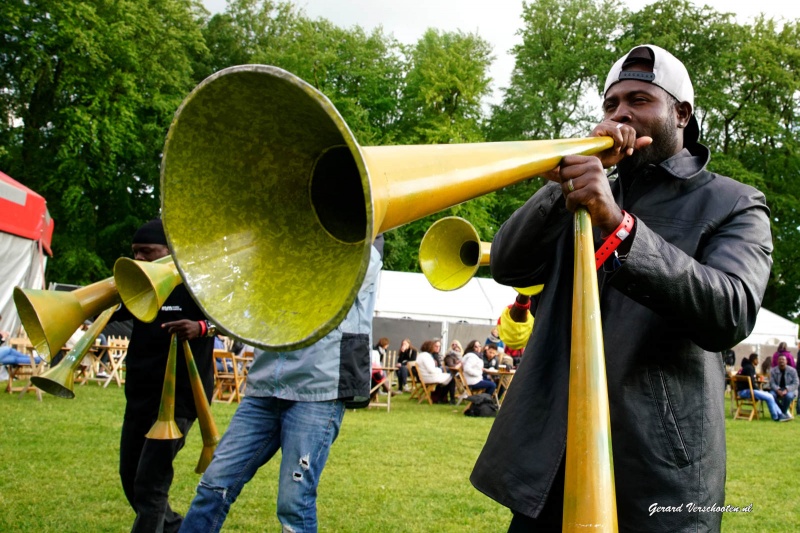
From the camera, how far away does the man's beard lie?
2002 millimetres

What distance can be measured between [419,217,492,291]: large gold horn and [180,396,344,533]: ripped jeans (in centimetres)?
85

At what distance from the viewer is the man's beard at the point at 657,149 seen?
2.00 m

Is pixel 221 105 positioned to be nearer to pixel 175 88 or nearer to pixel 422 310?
pixel 422 310

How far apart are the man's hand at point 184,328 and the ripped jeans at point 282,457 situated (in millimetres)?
579

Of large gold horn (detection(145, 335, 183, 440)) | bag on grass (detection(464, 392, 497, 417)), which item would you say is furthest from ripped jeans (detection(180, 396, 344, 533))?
bag on grass (detection(464, 392, 497, 417))

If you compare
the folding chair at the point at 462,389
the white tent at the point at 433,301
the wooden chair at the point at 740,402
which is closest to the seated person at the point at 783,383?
the wooden chair at the point at 740,402

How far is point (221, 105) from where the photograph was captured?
5.06 ft

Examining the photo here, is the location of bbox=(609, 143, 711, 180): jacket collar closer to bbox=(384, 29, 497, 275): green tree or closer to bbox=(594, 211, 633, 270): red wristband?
bbox=(594, 211, 633, 270): red wristband

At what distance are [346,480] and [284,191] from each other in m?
5.39

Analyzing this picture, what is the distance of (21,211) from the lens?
14.2 metres

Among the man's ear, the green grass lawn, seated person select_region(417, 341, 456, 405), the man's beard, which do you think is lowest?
the green grass lawn

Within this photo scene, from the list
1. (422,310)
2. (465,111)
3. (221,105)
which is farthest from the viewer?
(465,111)

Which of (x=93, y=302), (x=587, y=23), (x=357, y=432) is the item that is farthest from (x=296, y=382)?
(x=587, y=23)

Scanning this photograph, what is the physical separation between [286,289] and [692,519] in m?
1.14
